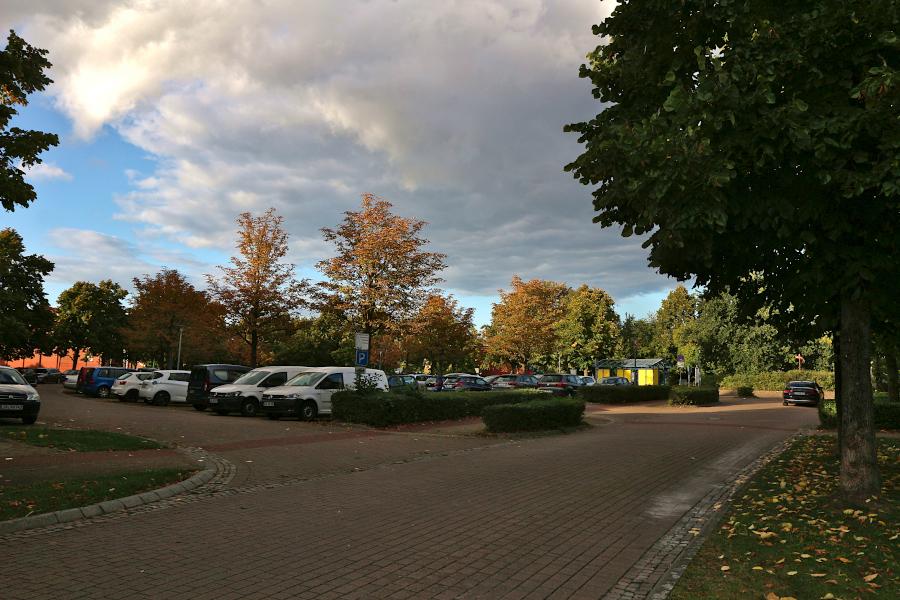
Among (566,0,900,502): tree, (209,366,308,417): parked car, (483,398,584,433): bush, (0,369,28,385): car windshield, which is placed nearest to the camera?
(566,0,900,502): tree

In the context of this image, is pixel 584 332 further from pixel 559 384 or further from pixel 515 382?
pixel 559 384

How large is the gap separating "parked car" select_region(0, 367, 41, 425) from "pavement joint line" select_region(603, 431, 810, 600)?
15280 mm

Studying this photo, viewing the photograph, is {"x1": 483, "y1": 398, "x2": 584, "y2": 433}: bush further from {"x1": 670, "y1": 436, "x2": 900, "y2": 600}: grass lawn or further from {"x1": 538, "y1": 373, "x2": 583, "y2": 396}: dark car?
{"x1": 538, "y1": 373, "x2": 583, "y2": 396}: dark car

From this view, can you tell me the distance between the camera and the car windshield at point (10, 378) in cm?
1570

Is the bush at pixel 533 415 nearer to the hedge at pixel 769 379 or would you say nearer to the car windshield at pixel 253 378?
the car windshield at pixel 253 378

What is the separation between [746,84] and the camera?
6.00 metres

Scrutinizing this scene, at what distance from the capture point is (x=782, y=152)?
602 cm

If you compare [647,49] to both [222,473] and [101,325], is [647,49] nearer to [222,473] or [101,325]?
[222,473]

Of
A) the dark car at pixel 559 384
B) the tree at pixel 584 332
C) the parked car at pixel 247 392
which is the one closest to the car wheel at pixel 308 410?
the parked car at pixel 247 392

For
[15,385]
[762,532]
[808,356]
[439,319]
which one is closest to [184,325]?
[439,319]

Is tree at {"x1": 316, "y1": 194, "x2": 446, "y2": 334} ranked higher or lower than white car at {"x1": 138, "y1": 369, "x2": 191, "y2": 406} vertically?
higher

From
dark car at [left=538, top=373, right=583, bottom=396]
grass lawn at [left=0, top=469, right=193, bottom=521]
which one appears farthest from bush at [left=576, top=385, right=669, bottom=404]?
grass lawn at [left=0, top=469, right=193, bottom=521]

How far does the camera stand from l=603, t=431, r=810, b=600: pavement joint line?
15.9 feet

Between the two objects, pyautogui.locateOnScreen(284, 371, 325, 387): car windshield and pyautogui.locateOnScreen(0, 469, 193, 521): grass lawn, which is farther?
pyautogui.locateOnScreen(284, 371, 325, 387): car windshield
